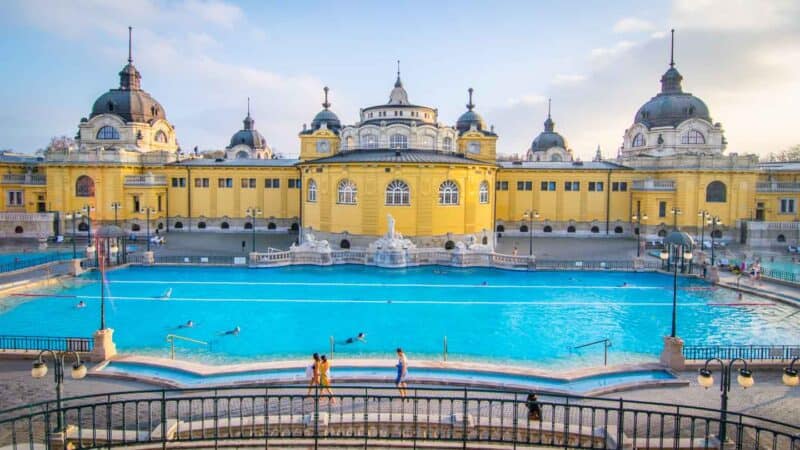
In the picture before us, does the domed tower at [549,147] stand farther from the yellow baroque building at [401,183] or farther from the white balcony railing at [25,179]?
the white balcony railing at [25,179]

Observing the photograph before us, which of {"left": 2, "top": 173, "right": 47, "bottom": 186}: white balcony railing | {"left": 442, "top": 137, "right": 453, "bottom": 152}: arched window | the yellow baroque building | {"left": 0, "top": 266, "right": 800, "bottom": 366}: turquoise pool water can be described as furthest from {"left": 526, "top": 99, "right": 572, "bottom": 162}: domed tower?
{"left": 2, "top": 173, "right": 47, "bottom": 186}: white balcony railing

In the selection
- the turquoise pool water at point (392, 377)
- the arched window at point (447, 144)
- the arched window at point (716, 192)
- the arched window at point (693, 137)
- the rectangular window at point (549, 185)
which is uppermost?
the arched window at point (693, 137)

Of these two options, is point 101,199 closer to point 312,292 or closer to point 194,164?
point 194,164

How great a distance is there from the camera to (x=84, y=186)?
52.6 m

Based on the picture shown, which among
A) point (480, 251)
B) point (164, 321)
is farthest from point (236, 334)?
point (480, 251)

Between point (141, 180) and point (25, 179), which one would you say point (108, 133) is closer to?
point (141, 180)

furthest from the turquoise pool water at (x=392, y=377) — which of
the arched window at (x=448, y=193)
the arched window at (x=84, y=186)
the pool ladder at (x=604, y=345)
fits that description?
the arched window at (x=84, y=186)

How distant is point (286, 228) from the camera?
5600 centimetres

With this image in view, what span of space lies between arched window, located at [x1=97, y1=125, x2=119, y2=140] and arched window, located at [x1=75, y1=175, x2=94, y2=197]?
6167mm

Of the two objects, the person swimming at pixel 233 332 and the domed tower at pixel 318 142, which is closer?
the person swimming at pixel 233 332

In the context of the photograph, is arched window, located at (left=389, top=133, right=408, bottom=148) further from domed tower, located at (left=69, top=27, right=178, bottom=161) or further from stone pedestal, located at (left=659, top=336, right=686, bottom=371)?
stone pedestal, located at (left=659, top=336, right=686, bottom=371)

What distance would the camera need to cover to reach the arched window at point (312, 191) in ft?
150

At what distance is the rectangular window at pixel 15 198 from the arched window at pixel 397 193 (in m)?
35.9

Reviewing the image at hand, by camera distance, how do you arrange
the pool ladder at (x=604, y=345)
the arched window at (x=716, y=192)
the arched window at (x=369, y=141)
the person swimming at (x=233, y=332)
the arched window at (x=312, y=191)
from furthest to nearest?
1. the arched window at (x=716, y=192)
2. the arched window at (x=369, y=141)
3. the arched window at (x=312, y=191)
4. the person swimming at (x=233, y=332)
5. the pool ladder at (x=604, y=345)
